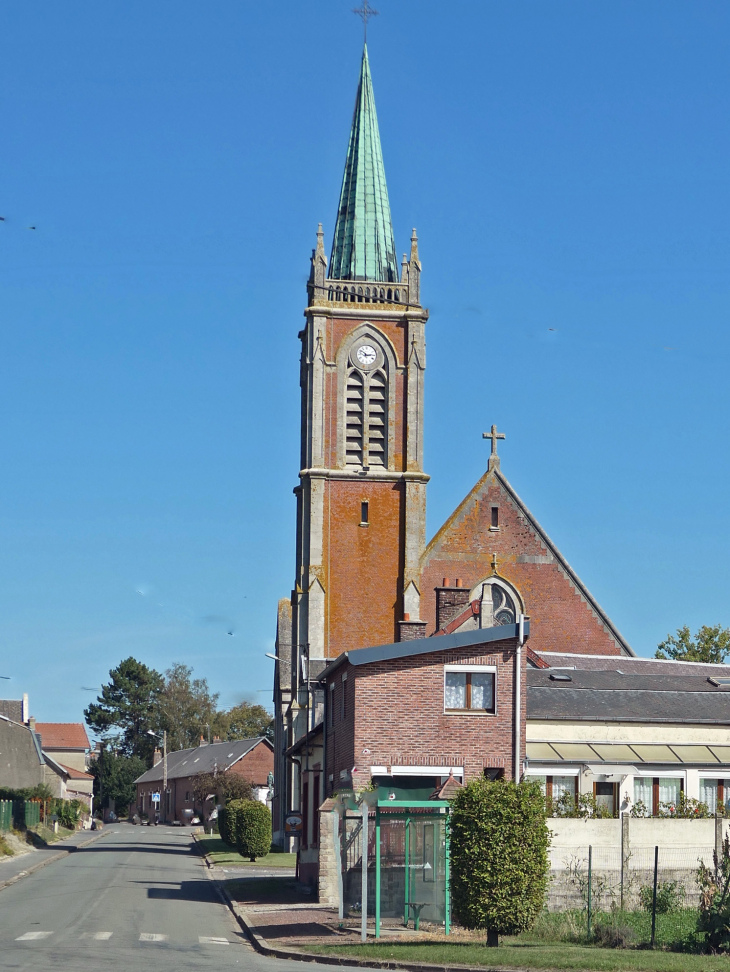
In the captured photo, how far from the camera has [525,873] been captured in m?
19.8

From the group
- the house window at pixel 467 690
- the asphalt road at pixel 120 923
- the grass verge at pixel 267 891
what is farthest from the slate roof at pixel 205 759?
the house window at pixel 467 690

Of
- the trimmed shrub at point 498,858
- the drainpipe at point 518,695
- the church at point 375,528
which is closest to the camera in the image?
the trimmed shrub at point 498,858

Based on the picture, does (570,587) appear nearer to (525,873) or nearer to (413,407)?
(413,407)

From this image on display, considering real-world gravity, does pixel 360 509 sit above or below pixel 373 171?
below

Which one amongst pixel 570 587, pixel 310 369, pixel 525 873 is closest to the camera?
pixel 525 873

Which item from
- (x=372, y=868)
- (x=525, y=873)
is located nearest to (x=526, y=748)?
(x=372, y=868)

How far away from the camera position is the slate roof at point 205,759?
3728 inches

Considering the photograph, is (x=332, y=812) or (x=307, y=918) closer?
(x=307, y=918)

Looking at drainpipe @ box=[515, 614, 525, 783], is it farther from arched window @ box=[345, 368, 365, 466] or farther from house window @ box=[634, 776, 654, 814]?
arched window @ box=[345, 368, 365, 466]

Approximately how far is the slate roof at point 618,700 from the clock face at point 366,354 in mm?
20924

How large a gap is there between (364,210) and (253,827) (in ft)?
86.5

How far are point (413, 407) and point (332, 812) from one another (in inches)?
1034

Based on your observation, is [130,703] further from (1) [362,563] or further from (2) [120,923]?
(2) [120,923]

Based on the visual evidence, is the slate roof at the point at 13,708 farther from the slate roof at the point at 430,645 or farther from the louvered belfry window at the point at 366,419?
the slate roof at the point at 430,645
